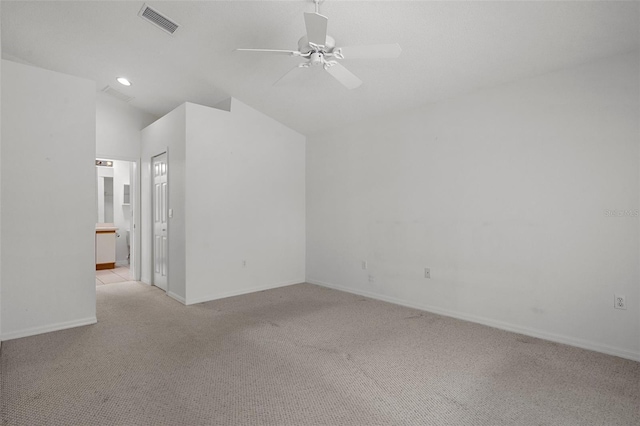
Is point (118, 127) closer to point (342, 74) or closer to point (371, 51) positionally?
point (342, 74)

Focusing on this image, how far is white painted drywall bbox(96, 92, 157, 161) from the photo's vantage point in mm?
5207

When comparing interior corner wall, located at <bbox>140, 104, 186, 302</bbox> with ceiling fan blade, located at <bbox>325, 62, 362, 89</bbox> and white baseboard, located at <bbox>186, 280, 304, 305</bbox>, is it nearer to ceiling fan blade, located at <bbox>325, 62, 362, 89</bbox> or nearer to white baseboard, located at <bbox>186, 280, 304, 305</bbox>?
white baseboard, located at <bbox>186, 280, 304, 305</bbox>

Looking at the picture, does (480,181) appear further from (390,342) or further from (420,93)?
(390,342)

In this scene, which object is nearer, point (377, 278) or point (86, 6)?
point (86, 6)

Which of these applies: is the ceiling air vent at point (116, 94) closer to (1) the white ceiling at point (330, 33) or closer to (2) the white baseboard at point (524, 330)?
(1) the white ceiling at point (330, 33)

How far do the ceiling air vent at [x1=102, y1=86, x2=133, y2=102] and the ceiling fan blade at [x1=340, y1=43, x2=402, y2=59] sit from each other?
13.3ft

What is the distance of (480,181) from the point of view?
3561mm

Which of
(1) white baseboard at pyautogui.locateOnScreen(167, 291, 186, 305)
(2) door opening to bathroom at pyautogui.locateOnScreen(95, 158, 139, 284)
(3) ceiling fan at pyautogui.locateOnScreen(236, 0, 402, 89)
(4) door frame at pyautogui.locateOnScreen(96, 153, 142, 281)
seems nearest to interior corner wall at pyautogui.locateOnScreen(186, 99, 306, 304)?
(1) white baseboard at pyautogui.locateOnScreen(167, 291, 186, 305)

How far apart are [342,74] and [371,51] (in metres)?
0.42

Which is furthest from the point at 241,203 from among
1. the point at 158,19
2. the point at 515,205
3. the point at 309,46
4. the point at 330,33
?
the point at 515,205

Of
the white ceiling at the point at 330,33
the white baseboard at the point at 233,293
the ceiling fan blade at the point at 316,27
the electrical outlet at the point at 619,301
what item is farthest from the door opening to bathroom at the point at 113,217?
the electrical outlet at the point at 619,301

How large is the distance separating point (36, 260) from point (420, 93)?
4.30 m

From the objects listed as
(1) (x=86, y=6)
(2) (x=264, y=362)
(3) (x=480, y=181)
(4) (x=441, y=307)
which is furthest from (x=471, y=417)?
(1) (x=86, y=6)

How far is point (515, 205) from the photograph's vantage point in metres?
3.30
